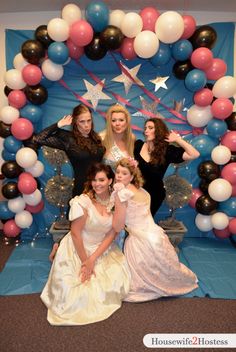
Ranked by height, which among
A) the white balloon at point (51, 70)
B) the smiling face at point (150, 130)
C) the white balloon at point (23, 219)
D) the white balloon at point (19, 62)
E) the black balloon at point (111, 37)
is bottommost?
the white balloon at point (23, 219)

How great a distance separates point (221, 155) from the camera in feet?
11.1

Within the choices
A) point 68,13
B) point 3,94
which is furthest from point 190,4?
point 3,94

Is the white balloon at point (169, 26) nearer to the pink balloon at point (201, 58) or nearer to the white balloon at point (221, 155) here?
the pink balloon at point (201, 58)

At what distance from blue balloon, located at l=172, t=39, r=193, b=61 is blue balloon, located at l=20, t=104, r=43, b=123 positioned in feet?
5.23

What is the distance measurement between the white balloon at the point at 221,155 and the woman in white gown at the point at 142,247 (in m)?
1.11

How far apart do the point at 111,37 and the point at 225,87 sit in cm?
127

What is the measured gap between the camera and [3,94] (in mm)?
3910

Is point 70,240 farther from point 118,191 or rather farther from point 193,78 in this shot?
point 193,78

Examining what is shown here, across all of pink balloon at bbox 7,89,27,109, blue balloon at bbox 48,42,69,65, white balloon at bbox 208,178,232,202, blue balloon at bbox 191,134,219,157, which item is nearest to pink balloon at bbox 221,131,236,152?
blue balloon at bbox 191,134,219,157

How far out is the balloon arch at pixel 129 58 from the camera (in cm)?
321

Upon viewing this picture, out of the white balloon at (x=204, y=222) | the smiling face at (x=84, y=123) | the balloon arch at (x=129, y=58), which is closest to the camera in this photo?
the smiling face at (x=84, y=123)

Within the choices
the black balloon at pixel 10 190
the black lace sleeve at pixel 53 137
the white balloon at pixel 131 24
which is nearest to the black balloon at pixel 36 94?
the black lace sleeve at pixel 53 137

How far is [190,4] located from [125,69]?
3.29ft

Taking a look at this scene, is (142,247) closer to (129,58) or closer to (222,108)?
(222,108)
